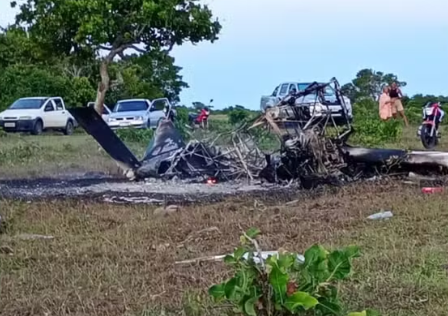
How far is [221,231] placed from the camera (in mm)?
7574

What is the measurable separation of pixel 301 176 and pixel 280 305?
7.34 metres

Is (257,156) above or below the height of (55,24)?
below

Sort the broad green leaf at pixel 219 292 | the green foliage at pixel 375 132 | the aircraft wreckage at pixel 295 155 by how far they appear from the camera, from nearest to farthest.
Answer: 1. the broad green leaf at pixel 219 292
2. the aircraft wreckage at pixel 295 155
3. the green foliage at pixel 375 132

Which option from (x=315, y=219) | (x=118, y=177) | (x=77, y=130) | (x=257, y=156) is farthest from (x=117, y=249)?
(x=77, y=130)

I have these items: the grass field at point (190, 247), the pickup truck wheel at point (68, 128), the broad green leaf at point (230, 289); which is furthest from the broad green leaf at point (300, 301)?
the pickup truck wheel at point (68, 128)

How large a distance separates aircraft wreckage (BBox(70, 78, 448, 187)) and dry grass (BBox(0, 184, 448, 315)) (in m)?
1.24

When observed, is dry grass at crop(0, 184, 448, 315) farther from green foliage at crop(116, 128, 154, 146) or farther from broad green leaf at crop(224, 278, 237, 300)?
green foliage at crop(116, 128, 154, 146)

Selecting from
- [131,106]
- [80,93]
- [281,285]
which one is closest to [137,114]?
[131,106]

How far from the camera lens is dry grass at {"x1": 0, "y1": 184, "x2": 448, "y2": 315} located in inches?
202

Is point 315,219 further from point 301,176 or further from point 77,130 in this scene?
point 77,130

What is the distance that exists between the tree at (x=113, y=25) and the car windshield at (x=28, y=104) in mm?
2111

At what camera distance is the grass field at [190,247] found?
5109 mm

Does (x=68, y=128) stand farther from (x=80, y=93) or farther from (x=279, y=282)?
(x=279, y=282)

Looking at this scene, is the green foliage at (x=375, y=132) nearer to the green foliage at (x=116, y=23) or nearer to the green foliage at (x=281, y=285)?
the green foliage at (x=116, y=23)
